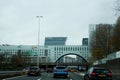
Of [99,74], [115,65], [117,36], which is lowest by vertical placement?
[99,74]

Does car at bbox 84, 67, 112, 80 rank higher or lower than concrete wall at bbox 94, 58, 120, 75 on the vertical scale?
lower

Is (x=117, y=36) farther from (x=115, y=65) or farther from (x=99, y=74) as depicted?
(x=99, y=74)

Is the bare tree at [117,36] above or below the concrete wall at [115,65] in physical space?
above

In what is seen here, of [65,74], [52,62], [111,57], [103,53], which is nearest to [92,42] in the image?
[103,53]

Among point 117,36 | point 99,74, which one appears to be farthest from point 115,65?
point 99,74

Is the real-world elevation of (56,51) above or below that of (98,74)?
above

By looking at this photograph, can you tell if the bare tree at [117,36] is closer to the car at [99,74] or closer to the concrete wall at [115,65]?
the concrete wall at [115,65]

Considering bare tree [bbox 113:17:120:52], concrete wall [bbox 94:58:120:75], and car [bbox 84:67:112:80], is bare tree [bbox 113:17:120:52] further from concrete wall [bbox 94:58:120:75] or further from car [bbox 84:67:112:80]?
car [bbox 84:67:112:80]

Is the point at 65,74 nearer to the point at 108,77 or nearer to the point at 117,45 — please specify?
the point at 108,77

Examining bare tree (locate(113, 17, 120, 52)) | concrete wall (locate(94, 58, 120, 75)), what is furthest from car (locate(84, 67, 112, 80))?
bare tree (locate(113, 17, 120, 52))

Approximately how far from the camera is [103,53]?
333 ft

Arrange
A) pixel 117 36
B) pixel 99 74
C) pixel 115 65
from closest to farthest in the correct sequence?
pixel 99 74 < pixel 115 65 < pixel 117 36

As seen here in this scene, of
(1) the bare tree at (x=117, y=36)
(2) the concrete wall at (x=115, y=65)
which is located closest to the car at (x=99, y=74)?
(2) the concrete wall at (x=115, y=65)

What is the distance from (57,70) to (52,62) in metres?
149
